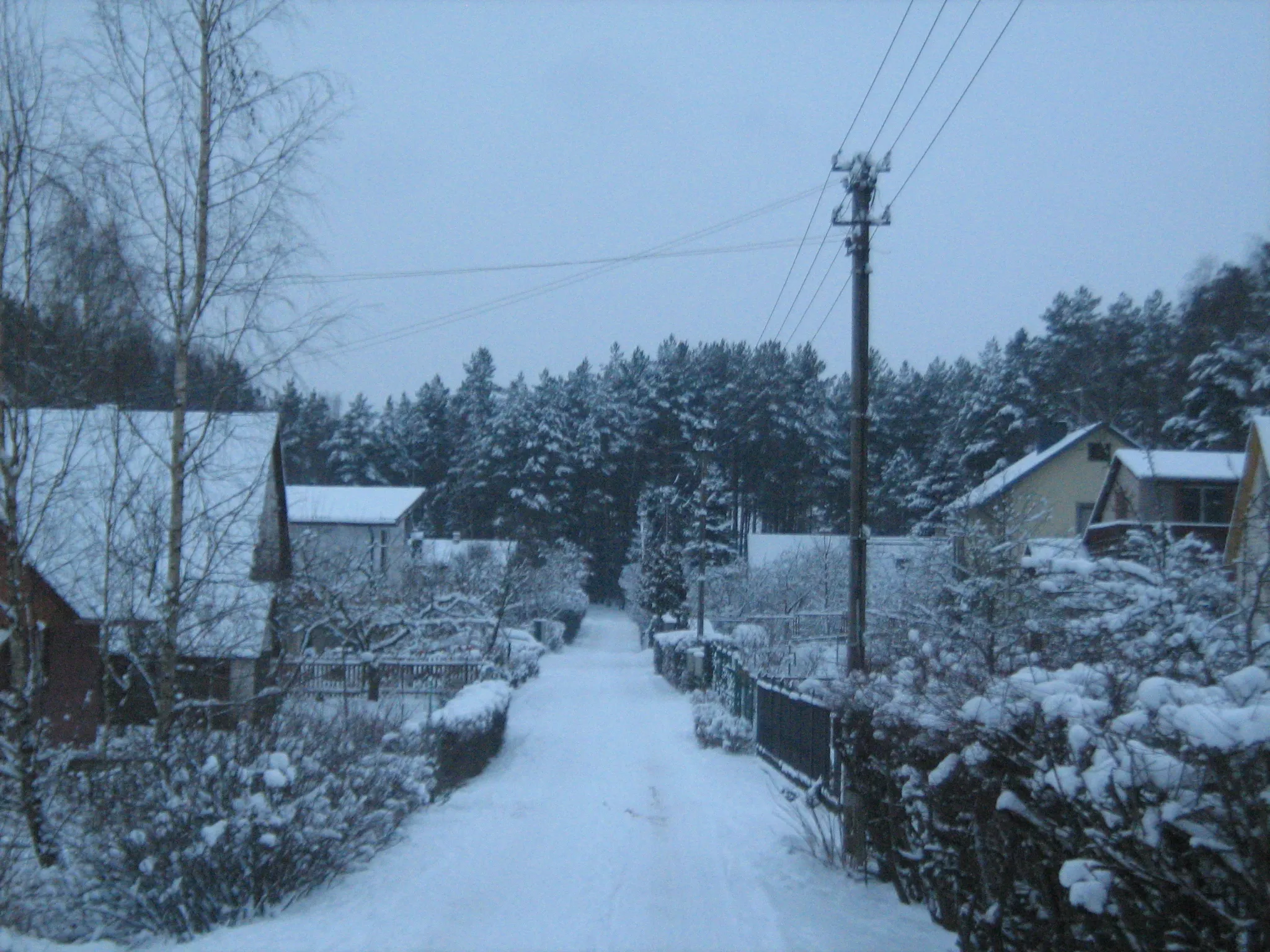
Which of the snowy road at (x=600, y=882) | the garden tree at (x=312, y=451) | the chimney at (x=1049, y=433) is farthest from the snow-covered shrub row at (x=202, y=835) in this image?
the garden tree at (x=312, y=451)

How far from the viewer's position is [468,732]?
13.9 m

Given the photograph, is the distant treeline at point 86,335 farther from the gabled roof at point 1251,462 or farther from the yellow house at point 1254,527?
the gabled roof at point 1251,462

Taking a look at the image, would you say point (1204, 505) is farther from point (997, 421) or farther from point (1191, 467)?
point (997, 421)

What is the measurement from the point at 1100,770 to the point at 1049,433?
37344 millimetres

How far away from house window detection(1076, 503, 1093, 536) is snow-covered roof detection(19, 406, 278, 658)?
32.9 meters

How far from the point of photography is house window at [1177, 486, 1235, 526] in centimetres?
2658

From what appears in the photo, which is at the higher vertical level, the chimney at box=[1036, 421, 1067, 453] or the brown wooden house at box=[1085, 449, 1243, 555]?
the chimney at box=[1036, 421, 1067, 453]

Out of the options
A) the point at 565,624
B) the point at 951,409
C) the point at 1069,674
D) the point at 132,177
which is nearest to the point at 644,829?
the point at 1069,674

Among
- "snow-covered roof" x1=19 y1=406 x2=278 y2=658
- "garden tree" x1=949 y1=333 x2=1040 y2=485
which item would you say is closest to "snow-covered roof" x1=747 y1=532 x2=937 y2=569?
"garden tree" x1=949 y1=333 x2=1040 y2=485

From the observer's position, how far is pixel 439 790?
1270cm

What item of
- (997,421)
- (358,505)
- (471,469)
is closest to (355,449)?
(471,469)

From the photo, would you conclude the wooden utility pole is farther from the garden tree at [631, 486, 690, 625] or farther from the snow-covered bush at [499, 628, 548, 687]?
the garden tree at [631, 486, 690, 625]

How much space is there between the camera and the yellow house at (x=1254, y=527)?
18.2ft

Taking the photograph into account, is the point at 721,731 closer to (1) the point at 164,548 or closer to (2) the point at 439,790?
(2) the point at 439,790
